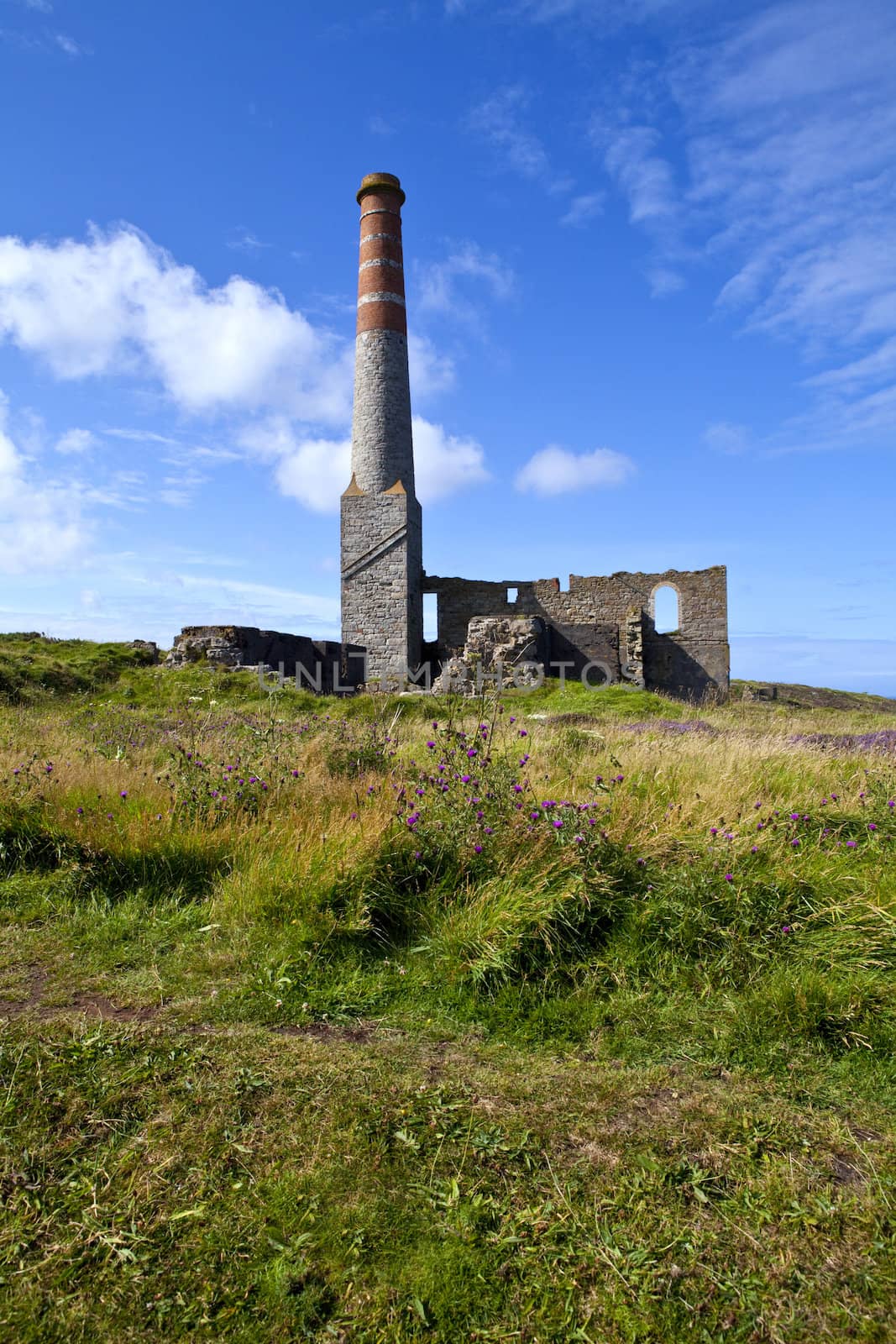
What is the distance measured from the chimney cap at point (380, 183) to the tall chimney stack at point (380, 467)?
0.03m

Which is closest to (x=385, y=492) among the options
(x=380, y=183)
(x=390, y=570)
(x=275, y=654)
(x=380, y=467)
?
(x=380, y=467)

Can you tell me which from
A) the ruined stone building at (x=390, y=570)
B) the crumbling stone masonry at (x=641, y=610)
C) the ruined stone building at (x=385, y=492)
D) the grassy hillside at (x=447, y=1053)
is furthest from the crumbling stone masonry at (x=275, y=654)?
the grassy hillside at (x=447, y=1053)

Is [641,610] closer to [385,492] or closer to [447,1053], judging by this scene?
[385,492]

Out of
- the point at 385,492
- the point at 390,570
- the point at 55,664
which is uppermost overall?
the point at 385,492

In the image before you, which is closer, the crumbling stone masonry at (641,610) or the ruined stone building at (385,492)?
the ruined stone building at (385,492)

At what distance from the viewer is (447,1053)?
328 cm

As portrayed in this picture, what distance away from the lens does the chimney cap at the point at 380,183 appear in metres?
24.7

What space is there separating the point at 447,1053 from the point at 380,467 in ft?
76.2

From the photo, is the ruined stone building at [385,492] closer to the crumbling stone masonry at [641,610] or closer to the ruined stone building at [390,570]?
the ruined stone building at [390,570]

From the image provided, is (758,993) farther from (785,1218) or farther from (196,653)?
(196,653)

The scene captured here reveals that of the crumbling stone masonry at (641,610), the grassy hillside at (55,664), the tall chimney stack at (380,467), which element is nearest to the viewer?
the grassy hillside at (55,664)

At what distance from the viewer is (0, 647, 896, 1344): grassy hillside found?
2189 millimetres

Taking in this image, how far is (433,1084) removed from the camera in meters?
2.99

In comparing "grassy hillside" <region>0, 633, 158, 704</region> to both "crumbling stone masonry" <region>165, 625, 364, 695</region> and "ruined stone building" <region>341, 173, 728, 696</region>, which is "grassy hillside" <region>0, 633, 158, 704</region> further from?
"ruined stone building" <region>341, 173, 728, 696</region>
